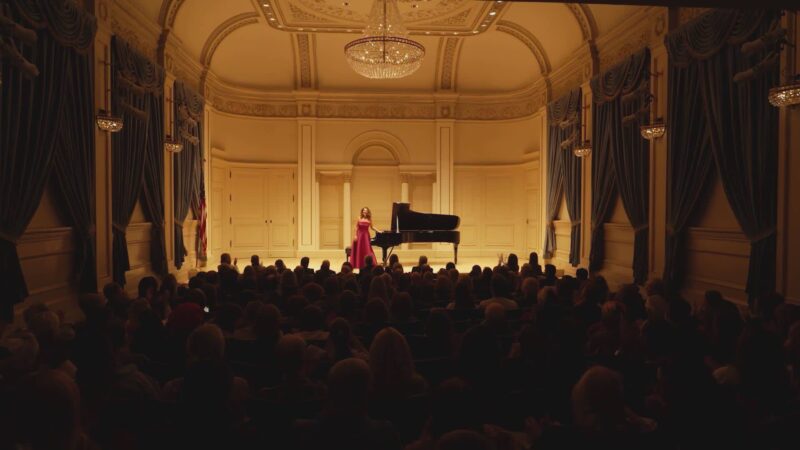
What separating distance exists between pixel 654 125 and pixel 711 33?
1.12 metres

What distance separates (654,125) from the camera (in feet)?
21.9

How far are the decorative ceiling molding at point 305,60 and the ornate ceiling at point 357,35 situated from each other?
23mm

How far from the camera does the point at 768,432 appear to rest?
2.00 m

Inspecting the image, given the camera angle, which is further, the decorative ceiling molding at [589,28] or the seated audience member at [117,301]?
the decorative ceiling molding at [589,28]

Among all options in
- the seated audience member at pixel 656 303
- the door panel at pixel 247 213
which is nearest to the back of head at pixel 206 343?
the seated audience member at pixel 656 303

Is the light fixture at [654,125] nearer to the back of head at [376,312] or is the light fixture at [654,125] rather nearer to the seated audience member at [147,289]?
the back of head at [376,312]

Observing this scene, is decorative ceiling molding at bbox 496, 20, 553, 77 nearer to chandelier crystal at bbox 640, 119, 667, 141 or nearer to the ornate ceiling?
the ornate ceiling

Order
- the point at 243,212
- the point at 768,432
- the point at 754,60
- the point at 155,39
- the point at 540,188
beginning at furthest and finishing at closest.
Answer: the point at 243,212 < the point at 540,188 < the point at 155,39 < the point at 754,60 < the point at 768,432

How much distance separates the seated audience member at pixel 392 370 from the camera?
103 inches

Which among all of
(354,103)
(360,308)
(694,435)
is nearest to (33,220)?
(360,308)

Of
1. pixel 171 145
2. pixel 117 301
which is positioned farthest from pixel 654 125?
pixel 171 145

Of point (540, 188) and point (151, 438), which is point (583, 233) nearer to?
point (540, 188)

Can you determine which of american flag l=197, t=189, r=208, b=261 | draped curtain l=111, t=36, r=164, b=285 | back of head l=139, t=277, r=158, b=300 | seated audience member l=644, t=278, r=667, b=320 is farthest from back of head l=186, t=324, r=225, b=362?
american flag l=197, t=189, r=208, b=261

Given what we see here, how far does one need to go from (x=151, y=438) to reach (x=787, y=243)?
18.3ft
